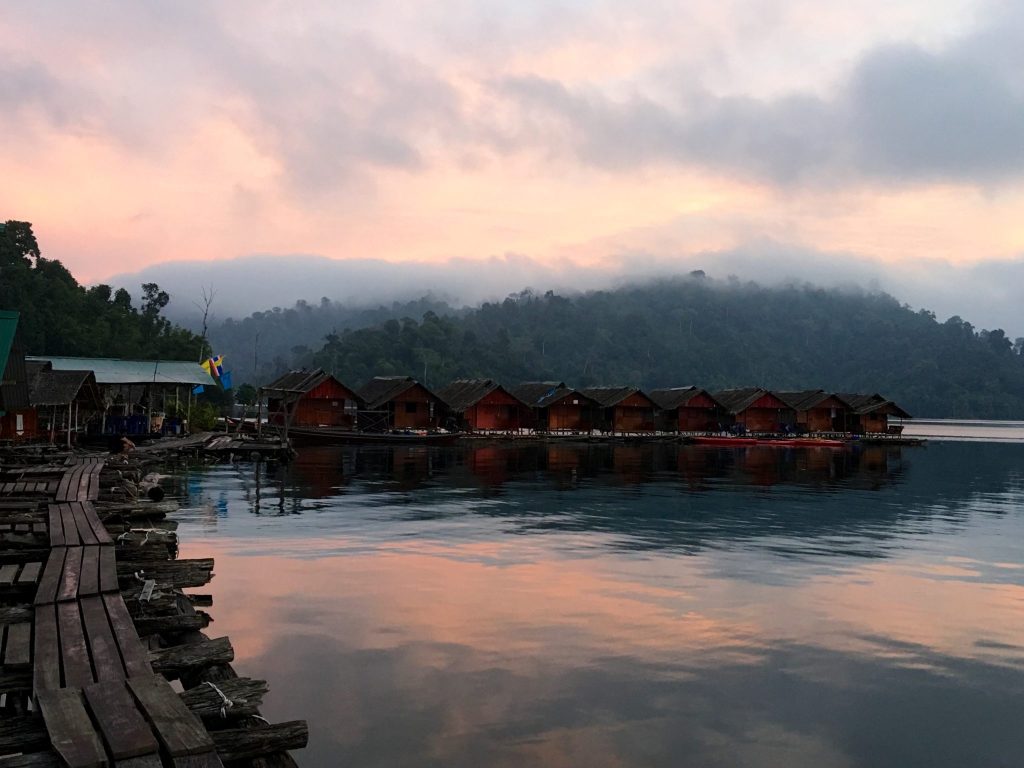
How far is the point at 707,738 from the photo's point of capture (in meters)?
11.2

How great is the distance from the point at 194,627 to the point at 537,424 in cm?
8301

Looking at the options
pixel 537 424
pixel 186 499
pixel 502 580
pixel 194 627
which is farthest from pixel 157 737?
pixel 537 424

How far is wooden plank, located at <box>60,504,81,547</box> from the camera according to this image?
54.0ft

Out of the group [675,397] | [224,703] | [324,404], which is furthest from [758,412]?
[224,703]

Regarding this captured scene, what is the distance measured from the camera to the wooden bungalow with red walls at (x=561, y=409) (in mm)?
94438

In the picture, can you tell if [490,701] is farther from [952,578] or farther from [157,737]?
[952,578]

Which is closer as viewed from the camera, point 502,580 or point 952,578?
point 502,580

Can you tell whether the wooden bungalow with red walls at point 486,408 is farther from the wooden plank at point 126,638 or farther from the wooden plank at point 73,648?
the wooden plank at point 73,648

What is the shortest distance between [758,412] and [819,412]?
7597 millimetres

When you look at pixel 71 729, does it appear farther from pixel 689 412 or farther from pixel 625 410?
pixel 689 412

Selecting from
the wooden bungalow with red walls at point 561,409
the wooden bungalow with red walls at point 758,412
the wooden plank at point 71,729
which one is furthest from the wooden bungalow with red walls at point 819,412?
→ the wooden plank at point 71,729

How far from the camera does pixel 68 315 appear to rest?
3342 inches

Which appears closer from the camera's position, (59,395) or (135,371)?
(59,395)

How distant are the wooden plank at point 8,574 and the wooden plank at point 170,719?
5.59m
